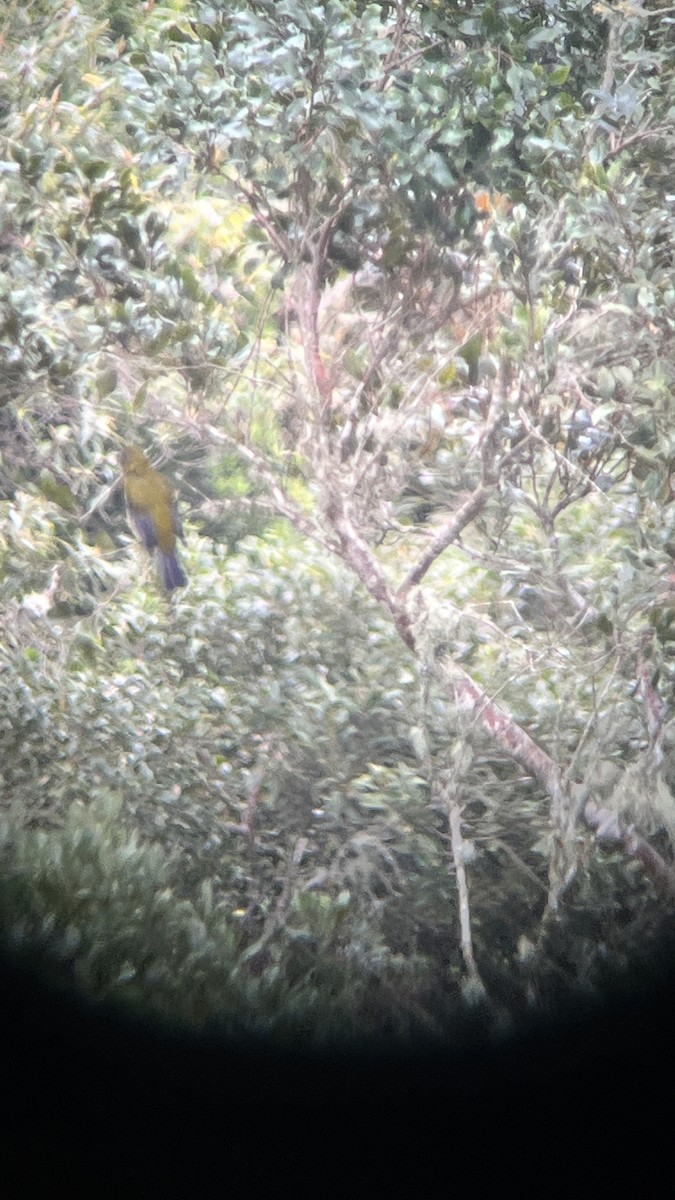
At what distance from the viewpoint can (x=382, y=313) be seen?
1.45m

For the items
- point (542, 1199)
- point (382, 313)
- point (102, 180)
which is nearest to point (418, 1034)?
point (542, 1199)

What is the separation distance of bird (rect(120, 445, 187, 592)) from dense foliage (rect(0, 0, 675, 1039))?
1.0 inches

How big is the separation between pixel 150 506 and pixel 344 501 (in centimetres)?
25

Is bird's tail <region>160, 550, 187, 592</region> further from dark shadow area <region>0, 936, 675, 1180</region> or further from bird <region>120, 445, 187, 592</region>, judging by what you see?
dark shadow area <region>0, 936, 675, 1180</region>

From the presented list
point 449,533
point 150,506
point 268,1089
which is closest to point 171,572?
point 150,506

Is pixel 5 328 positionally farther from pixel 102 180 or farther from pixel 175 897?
pixel 175 897

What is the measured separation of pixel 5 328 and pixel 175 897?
79 centimetres

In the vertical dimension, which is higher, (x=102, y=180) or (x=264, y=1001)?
(x=102, y=180)

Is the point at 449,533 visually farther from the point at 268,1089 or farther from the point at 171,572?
the point at 268,1089

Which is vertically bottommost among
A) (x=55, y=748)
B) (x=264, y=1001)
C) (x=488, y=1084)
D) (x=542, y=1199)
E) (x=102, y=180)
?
(x=542, y=1199)

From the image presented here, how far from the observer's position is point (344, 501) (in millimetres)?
1443

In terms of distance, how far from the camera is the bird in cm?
144

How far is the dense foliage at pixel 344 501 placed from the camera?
1.41 metres

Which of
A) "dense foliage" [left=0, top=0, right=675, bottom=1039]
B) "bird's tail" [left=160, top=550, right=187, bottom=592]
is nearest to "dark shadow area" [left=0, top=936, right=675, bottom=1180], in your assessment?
"dense foliage" [left=0, top=0, right=675, bottom=1039]
